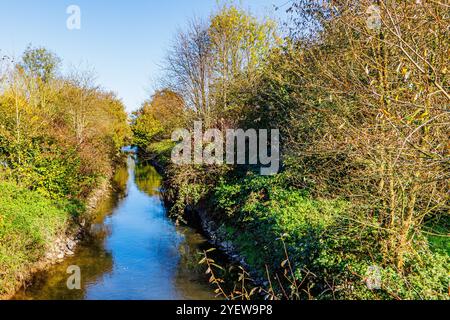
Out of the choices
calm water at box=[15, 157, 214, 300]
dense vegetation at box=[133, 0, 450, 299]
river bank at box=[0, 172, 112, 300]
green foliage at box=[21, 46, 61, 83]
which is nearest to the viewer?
dense vegetation at box=[133, 0, 450, 299]

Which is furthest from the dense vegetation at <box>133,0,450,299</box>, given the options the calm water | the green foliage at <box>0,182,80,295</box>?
the green foliage at <box>0,182,80,295</box>

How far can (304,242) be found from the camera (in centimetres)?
876

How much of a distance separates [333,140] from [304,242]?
2.89m

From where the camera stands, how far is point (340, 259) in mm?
7598

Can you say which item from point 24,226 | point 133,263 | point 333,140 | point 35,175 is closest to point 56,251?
point 24,226

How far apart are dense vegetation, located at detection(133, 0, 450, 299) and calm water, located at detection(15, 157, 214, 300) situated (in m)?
1.25

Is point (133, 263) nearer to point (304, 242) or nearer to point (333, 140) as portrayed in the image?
point (304, 242)

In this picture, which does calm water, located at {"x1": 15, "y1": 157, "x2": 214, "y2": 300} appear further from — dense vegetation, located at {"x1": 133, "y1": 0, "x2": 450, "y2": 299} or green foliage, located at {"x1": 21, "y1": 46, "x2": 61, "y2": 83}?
green foliage, located at {"x1": 21, "y1": 46, "x2": 61, "y2": 83}

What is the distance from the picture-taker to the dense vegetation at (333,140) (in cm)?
556

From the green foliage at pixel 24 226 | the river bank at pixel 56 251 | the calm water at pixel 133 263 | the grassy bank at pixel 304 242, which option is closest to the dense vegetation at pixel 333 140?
the grassy bank at pixel 304 242

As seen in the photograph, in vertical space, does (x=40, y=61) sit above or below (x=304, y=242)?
above

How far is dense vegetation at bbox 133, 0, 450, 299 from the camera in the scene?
556 centimetres

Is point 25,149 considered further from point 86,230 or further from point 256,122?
point 256,122
